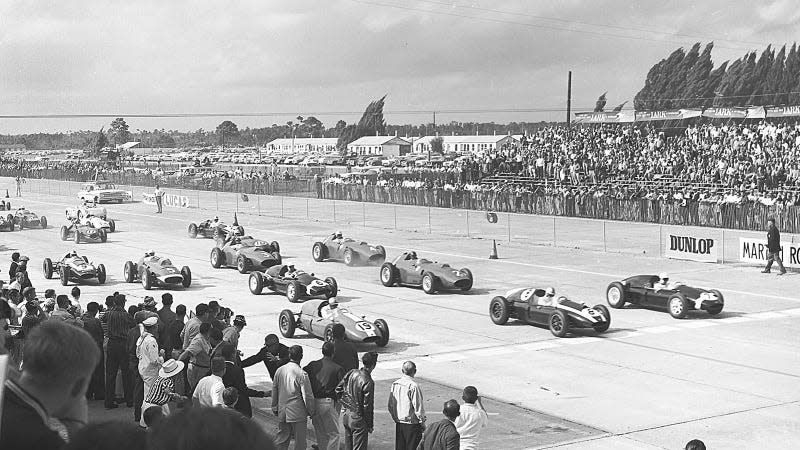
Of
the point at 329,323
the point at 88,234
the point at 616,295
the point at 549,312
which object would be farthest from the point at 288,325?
the point at 88,234

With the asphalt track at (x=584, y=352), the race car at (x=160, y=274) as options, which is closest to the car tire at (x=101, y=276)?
the asphalt track at (x=584, y=352)

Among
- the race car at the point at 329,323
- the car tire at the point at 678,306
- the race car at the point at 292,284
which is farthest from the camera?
the race car at the point at 292,284

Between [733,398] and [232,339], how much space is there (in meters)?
8.02

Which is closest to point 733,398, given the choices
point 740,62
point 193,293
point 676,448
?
point 676,448

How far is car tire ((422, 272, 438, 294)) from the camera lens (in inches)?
1086

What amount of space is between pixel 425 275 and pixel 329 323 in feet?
25.7

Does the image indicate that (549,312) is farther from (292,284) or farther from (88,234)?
(88,234)

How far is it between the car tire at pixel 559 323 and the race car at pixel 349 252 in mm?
12783

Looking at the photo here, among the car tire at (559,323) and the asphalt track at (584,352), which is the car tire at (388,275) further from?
the car tire at (559,323)

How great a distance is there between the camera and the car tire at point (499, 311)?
22828mm

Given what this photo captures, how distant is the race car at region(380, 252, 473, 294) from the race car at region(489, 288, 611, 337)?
4.30m

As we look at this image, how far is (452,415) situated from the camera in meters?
10.5

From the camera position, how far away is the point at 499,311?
23.0 m

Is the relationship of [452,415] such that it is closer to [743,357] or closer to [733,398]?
[733,398]
